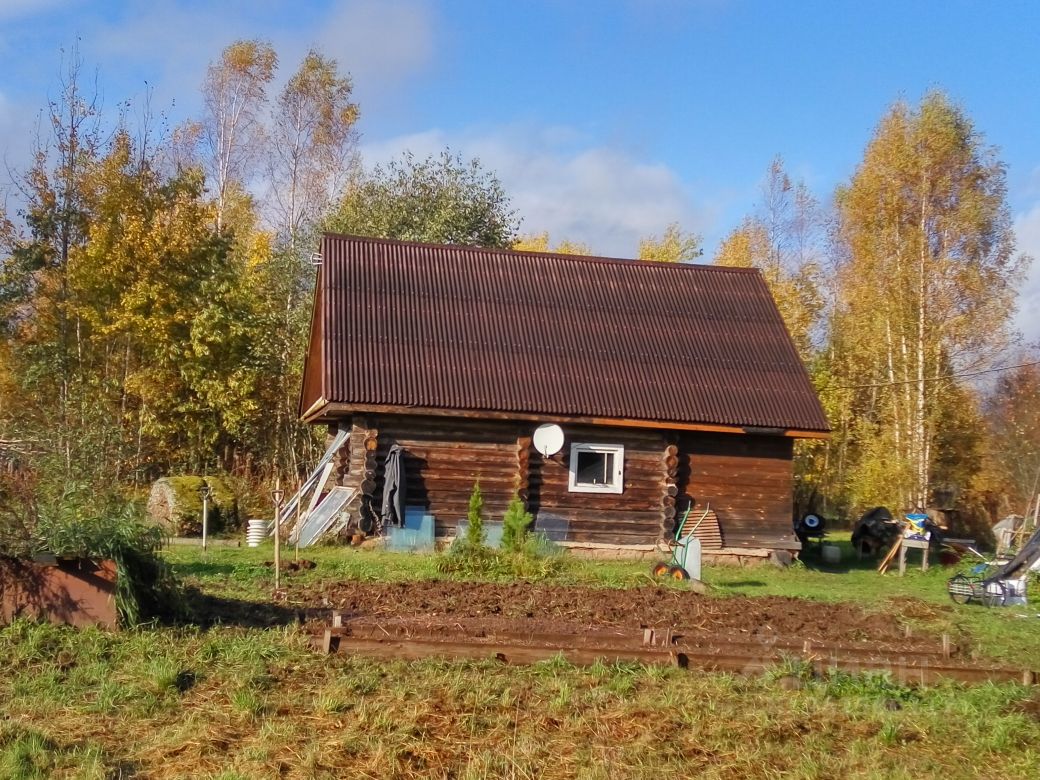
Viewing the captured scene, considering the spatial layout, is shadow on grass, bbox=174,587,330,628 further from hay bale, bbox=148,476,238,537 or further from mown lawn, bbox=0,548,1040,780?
hay bale, bbox=148,476,238,537

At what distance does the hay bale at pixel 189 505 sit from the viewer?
20.0 m

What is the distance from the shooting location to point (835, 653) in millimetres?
8867

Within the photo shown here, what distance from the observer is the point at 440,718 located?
688 cm

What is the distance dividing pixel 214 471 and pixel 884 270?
1822 cm

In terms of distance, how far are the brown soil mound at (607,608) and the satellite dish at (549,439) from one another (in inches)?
215

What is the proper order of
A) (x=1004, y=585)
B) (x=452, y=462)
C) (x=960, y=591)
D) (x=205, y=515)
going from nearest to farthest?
1. (x=1004, y=585)
2. (x=960, y=591)
3. (x=205, y=515)
4. (x=452, y=462)

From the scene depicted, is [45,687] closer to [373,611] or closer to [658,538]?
[373,611]

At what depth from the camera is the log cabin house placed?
18531 millimetres

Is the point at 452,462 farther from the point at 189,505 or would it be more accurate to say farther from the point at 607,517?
the point at 189,505

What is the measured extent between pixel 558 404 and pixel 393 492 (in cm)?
310

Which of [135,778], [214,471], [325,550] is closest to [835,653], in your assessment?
[135,778]

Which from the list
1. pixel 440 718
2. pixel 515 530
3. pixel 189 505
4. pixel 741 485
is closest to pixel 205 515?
pixel 189 505

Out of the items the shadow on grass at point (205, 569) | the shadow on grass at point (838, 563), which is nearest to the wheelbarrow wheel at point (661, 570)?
the shadow on grass at point (838, 563)

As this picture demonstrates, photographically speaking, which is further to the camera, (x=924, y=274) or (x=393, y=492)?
(x=924, y=274)
